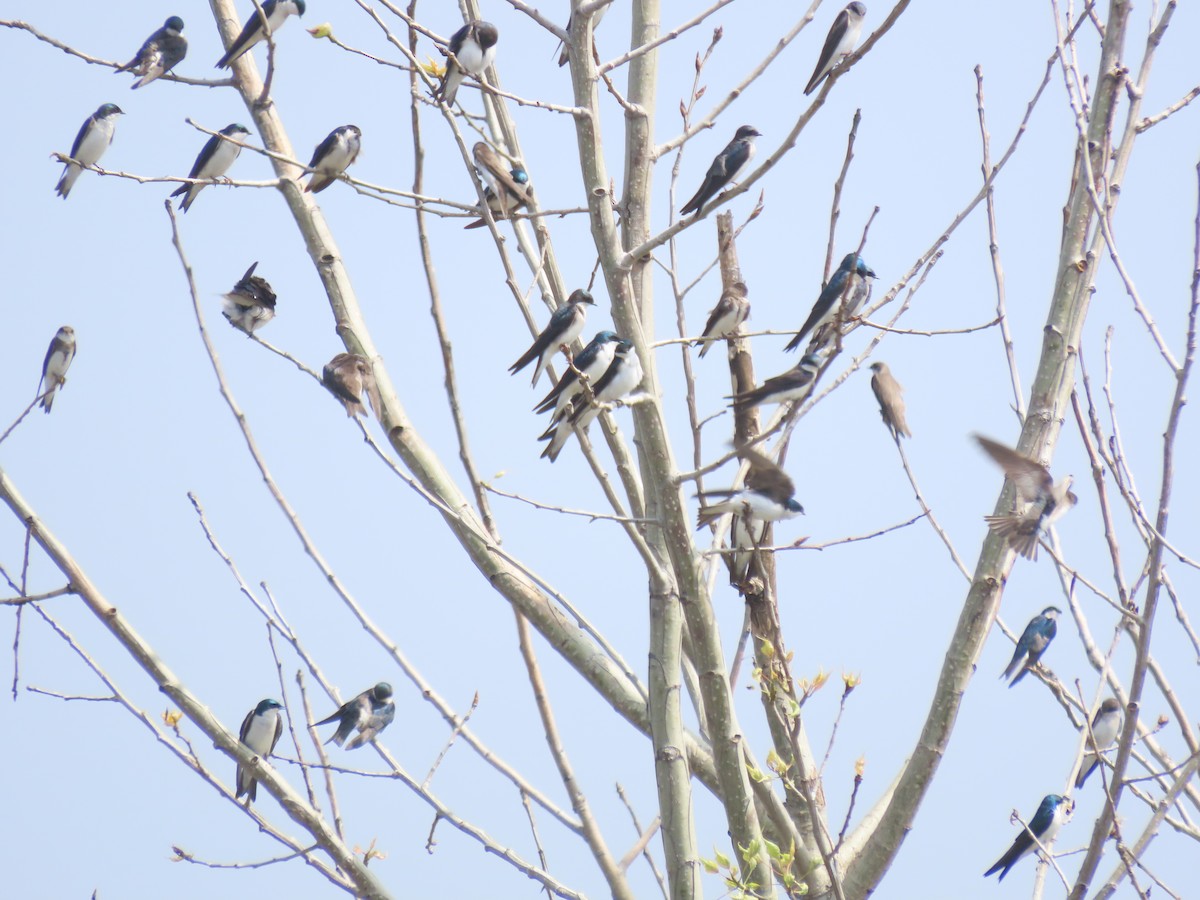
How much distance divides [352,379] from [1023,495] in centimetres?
212

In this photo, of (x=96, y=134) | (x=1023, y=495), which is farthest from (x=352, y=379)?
(x=96, y=134)

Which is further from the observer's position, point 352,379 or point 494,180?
point 494,180

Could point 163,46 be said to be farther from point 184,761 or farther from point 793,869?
point 793,869

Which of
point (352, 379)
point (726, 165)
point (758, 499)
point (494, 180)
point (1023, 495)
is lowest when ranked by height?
point (1023, 495)

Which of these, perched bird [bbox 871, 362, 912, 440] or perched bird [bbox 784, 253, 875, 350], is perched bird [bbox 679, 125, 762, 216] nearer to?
perched bird [bbox 784, 253, 875, 350]

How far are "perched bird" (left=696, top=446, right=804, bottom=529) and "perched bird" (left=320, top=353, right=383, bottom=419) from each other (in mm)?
1137

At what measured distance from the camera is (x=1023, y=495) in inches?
142

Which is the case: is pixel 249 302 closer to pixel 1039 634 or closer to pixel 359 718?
pixel 359 718

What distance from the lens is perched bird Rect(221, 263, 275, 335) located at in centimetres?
714

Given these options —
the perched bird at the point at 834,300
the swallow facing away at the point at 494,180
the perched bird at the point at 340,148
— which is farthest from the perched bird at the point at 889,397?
the perched bird at the point at 340,148

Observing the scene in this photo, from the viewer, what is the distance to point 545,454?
4.93m

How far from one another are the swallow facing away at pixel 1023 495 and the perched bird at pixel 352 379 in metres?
1.89

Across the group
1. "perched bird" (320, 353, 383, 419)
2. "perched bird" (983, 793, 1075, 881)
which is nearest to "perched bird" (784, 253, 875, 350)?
"perched bird" (320, 353, 383, 419)

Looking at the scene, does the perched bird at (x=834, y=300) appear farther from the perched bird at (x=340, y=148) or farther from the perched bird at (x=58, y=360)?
the perched bird at (x=58, y=360)
